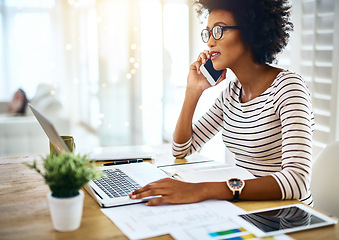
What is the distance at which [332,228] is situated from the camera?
0.94 metres

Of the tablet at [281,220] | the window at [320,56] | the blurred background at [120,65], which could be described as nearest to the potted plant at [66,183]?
the tablet at [281,220]

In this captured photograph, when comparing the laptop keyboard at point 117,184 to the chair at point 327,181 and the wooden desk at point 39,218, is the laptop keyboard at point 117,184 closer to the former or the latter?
the wooden desk at point 39,218

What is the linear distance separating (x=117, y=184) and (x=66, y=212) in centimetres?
33

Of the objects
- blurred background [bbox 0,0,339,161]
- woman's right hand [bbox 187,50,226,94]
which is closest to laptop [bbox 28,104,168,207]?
woman's right hand [bbox 187,50,226,94]

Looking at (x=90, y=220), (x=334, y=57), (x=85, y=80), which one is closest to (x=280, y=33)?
(x=334, y=57)

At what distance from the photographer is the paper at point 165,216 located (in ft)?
2.97

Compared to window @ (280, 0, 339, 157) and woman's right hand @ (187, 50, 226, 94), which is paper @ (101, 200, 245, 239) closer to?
woman's right hand @ (187, 50, 226, 94)

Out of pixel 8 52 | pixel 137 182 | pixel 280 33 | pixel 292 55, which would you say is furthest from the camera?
pixel 8 52

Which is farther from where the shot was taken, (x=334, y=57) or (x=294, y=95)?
(x=334, y=57)

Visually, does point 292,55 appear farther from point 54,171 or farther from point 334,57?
point 54,171

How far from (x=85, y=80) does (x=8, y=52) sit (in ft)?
3.23

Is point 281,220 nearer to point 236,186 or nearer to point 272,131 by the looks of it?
point 236,186

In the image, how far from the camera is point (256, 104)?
1477mm

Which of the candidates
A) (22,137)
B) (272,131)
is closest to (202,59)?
(272,131)
